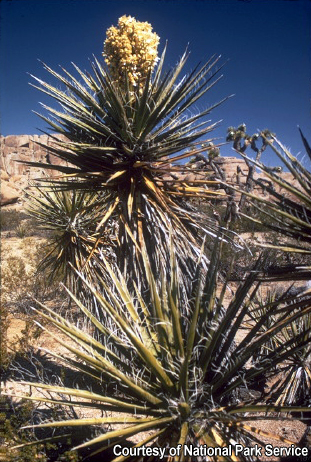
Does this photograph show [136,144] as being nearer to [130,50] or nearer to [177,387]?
[130,50]

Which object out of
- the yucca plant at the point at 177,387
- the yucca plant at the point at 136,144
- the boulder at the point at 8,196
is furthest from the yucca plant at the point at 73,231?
the boulder at the point at 8,196

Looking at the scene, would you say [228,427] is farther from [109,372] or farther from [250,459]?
[109,372]

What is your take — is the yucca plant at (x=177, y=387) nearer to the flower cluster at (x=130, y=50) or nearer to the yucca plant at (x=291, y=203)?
the yucca plant at (x=291, y=203)

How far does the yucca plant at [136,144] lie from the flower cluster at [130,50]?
0.01 meters

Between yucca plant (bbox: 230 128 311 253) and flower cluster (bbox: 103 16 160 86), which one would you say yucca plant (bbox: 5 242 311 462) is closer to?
yucca plant (bbox: 230 128 311 253)

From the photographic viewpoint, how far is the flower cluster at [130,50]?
3916 millimetres

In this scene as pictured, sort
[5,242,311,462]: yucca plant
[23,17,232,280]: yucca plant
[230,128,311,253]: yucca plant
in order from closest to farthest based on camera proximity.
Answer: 1. [5,242,311,462]: yucca plant
2. [230,128,311,253]: yucca plant
3. [23,17,232,280]: yucca plant

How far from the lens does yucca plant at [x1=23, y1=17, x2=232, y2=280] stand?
3.51 meters

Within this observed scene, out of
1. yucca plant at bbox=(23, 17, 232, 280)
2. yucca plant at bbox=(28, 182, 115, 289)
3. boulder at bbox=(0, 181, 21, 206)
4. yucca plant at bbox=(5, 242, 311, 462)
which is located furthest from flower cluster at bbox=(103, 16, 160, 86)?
boulder at bbox=(0, 181, 21, 206)

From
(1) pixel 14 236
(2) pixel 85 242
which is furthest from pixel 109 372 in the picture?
(1) pixel 14 236

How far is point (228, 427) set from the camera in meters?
1.86

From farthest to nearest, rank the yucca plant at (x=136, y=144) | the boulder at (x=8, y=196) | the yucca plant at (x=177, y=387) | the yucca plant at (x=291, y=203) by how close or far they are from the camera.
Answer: the boulder at (x=8, y=196), the yucca plant at (x=136, y=144), the yucca plant at (x=291, y=203), the yucca plant at (x=177, y=387)

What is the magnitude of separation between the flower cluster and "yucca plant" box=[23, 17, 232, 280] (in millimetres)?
10

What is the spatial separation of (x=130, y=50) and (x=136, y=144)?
1.20m
